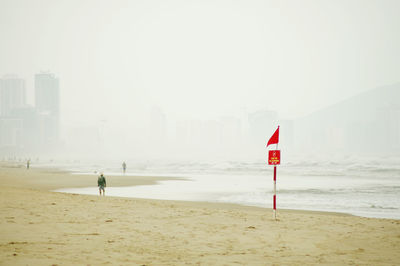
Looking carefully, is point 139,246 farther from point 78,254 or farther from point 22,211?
point 22,211

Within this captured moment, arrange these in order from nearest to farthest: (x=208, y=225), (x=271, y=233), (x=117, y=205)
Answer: (x=271, y=233)
(x=208, y=225)
(x=117, y=205)

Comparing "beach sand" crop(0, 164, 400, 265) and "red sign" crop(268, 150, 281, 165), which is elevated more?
"red sign" crop(268, 150, 281, 165)

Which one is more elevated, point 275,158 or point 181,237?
point 275,158

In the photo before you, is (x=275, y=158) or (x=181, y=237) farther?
(x=275, y=158)

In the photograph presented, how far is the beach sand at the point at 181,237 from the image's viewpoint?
8.61m

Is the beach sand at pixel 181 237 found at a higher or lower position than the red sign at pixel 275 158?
lower

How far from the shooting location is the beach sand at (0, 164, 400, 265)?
28.2ft

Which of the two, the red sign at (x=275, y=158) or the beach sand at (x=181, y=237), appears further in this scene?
the red sign at (x=275, y=158)

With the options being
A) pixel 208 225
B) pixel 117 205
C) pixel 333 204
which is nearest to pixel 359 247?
pixel 208 225

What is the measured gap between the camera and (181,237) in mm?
10953

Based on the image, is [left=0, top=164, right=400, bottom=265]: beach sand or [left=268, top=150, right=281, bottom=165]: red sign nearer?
[left=0, top=164, right=400, bottom=265]: beach sand

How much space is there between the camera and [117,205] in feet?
57.2

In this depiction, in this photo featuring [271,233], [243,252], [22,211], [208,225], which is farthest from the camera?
[22,211]

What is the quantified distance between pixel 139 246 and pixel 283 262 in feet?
12.1
